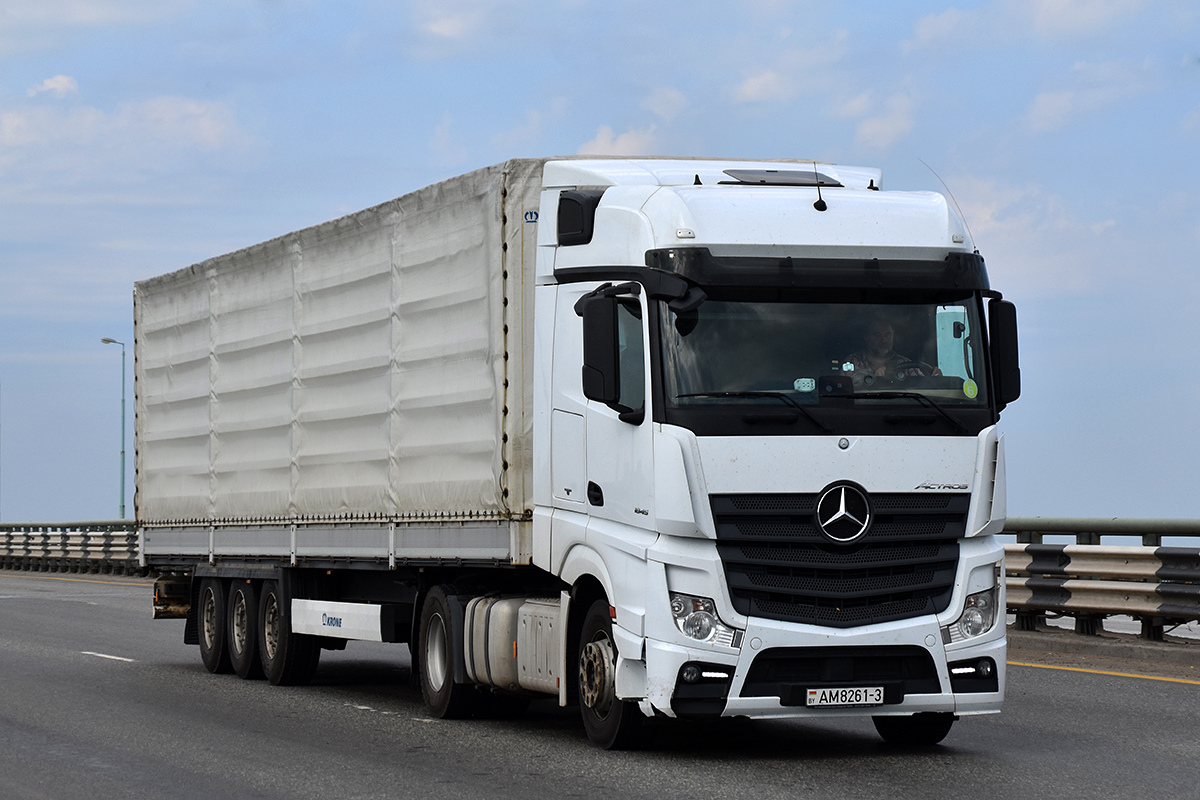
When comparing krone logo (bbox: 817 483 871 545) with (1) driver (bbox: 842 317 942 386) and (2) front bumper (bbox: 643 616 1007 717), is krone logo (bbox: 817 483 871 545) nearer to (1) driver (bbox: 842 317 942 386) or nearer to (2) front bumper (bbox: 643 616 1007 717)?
(2) front bumper (bbox: 643 616 1007 717)

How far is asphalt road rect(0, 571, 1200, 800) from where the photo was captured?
9320 mm

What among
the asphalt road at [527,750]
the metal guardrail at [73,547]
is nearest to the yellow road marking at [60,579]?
the metal guardrail at [73,547]

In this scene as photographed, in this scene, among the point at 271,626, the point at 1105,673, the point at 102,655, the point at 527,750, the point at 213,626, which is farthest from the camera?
the point at 102,655

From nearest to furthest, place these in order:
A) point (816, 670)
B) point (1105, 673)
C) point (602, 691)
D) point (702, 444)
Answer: point (702, 444) < point (816, 670) < point (602, 691) < point (1105, 673)

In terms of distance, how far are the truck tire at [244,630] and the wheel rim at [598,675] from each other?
6.57 metres

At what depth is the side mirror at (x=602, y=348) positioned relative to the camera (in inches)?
390

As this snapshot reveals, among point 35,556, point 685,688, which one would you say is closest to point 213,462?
point 685,688

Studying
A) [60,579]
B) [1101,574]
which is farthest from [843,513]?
[60,579]

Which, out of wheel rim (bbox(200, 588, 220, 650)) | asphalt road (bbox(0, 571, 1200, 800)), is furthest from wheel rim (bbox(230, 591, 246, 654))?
asphalt road (bbox(0, 571, 1200, 800))

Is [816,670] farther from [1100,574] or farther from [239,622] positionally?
[239,622]

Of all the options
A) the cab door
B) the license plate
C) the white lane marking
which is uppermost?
the cab door

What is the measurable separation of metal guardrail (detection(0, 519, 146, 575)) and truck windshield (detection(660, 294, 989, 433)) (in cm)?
3124

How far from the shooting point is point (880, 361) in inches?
396

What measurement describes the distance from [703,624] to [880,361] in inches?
70.7
